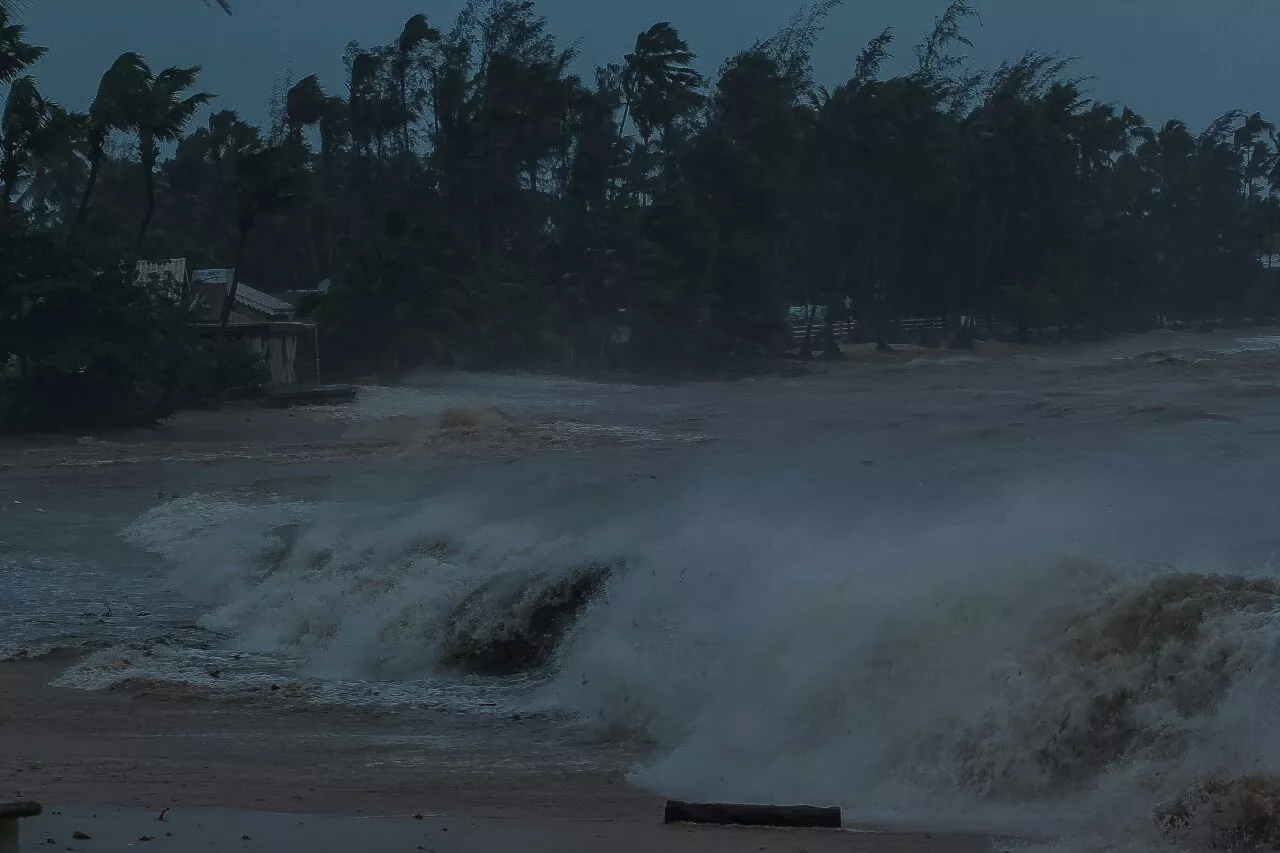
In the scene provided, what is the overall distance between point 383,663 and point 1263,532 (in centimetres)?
796

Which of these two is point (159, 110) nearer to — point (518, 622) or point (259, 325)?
point (259, 325)

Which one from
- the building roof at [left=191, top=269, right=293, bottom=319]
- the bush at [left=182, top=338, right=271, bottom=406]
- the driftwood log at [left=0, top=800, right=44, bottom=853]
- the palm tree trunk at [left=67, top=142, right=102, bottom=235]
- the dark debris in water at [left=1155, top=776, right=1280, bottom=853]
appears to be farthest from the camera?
the building roof at [left=191, top=269, right=293, bottom=319]

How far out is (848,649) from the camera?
9.26m

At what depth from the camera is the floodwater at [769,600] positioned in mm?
7469

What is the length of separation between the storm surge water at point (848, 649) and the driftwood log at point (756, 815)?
508 mm

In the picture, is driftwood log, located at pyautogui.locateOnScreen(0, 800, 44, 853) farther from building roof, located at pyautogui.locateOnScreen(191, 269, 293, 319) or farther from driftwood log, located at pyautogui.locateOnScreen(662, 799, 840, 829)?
building roof, located at pyautogui.locateOnScreen(191, 269, 293, 319)

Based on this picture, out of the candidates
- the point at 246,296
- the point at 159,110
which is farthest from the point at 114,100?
the point at 246,296

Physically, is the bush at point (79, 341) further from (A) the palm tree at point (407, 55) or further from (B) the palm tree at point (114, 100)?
(A) the palm tree at point (407, 55)

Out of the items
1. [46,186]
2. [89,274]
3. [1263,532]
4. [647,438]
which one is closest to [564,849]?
[1263,532]

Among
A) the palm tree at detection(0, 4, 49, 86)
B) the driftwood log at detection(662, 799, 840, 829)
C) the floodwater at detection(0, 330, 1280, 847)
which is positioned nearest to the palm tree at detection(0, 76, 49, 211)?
the palm tree at detection(0, 4, 49, 86)

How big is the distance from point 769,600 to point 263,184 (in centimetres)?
3377

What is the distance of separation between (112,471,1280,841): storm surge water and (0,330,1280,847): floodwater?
0.02 m

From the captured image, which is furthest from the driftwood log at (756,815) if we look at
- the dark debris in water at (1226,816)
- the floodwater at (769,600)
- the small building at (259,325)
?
the small building at (259,325)

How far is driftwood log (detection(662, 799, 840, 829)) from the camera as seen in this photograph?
264 inches
